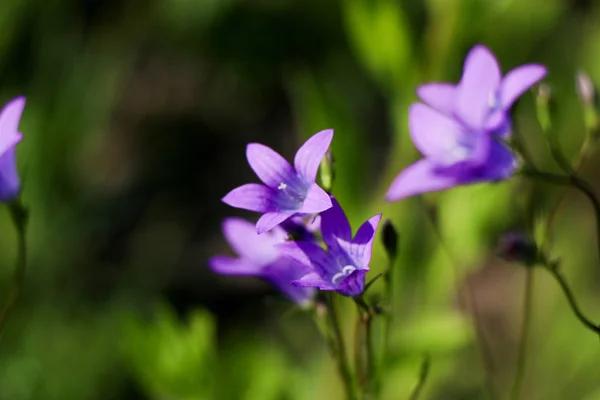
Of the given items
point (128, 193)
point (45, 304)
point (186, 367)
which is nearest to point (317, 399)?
point (186, 367)

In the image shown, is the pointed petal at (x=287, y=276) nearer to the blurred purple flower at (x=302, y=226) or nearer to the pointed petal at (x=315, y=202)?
the blurred purple flower at (x=302, y=226)

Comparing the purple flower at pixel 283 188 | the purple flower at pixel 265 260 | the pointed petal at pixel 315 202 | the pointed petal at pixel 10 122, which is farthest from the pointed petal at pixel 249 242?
the pointed petal at pixel 10 122

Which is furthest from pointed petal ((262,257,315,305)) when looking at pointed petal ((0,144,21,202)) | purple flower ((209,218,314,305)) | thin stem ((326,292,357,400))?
pointed petal ((0,144,21,202))

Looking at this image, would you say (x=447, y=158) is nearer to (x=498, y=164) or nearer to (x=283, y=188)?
(x=498, y=164)

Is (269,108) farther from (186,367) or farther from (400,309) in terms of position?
(186,367)

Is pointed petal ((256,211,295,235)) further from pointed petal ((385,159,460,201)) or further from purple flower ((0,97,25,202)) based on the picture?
purple flower ((0,97,25,202))
